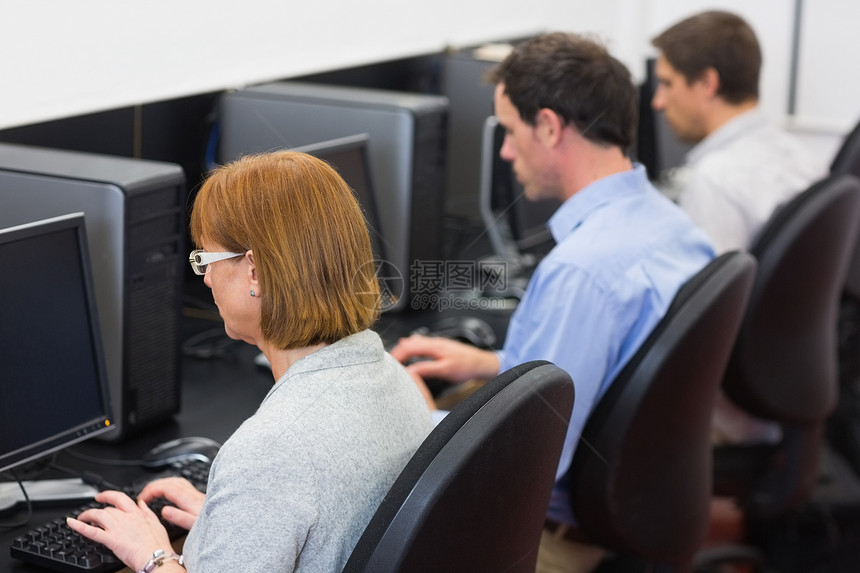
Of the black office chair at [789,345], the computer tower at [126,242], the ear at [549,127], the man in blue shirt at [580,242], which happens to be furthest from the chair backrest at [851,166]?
the computer tower at [126,242]

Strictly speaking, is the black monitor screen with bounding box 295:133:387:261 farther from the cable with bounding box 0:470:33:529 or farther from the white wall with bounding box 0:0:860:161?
the cable with bounding box 0:470:33:529

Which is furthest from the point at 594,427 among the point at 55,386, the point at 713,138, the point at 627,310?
the point at 713,138

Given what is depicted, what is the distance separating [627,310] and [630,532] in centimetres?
36

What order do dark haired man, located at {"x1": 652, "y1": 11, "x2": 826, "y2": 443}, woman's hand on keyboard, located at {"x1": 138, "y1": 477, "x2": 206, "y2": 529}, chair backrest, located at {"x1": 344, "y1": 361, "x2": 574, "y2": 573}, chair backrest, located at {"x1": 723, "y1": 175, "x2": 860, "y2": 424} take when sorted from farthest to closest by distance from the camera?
dark haired man, located at {"x1": 652, "y1": 11, "x2": 826, "y2": 443}, chair backrest, located at {"x1": 723, "y1": 175, "x2": 860, "y2": 424}, woman's hand on keyboard, located at {"x1": 138, "y1": 477, "x2": 206, "y2": 529}, chair backrest, located at {"x1": 344, "y1": 361, "x2": 574, "y2": 573}

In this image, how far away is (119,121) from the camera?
190cm

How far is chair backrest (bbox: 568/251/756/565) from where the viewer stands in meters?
1.46

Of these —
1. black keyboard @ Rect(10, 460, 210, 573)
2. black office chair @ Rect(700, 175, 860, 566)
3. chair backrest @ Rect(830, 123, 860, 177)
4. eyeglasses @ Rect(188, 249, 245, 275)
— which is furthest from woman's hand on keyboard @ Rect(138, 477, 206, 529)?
chair backrest @ Rect(830, 123, 860, 177)

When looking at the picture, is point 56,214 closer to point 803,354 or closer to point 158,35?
point 158,35

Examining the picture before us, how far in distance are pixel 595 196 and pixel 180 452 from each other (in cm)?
80

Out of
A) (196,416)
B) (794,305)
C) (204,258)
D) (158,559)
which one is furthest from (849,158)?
(158,559)

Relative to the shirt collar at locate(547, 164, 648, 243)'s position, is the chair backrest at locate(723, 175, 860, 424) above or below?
below

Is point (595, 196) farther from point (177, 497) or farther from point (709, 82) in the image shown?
point (709, 82)

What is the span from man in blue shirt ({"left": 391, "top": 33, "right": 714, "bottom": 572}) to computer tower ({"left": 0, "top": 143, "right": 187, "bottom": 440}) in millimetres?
476

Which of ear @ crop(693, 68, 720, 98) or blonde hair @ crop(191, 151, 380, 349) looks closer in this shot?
blonde hair @ crop(191, 151, 380, 349)
